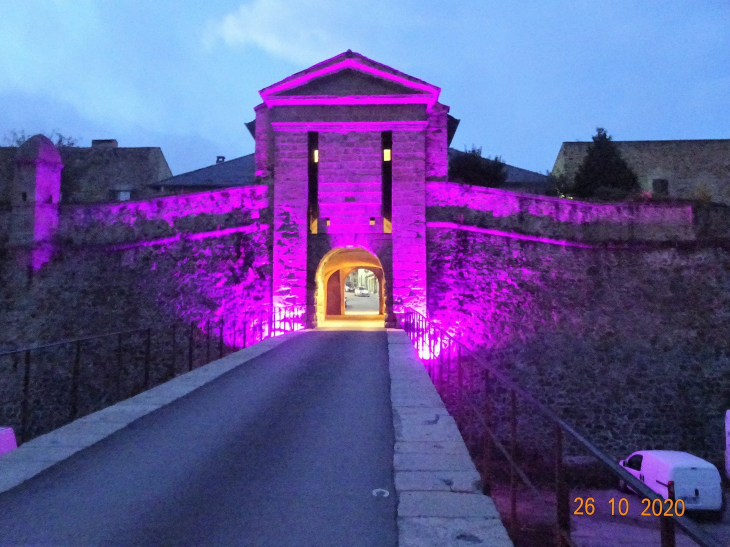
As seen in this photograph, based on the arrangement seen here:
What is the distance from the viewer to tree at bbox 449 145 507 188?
2403 centimetres

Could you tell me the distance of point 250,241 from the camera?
1692 centimetres

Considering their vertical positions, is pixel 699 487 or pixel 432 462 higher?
pixel 432 462

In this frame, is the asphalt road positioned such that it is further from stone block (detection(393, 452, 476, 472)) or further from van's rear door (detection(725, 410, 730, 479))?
van's rear door (detection(725, 410, 730, 479))

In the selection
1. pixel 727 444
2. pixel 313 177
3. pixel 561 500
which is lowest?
pixel 727 444

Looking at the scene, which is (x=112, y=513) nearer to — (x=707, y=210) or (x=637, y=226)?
(x=637, y=226)

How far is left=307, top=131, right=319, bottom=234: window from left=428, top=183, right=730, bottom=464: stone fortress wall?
4.33 metres

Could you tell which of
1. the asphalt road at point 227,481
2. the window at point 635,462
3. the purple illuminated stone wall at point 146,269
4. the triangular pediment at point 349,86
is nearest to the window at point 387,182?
the triangular pediment at point 349,86

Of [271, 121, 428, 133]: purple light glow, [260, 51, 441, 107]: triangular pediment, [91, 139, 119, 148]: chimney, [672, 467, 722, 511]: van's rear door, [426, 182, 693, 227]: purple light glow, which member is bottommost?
[672, 467, 722, 511]: van's rear door

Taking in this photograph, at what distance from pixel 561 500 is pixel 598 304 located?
15.1 meters

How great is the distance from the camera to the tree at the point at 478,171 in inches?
946

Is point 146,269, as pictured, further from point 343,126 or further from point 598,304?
point 598,304

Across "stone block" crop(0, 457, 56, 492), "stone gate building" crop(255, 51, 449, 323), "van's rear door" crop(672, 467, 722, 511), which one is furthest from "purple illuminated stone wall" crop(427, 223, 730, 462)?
"stone block" crop(0, 457, 56, 492)

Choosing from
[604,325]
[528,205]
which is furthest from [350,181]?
[604,325]

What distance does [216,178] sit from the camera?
25469mm
